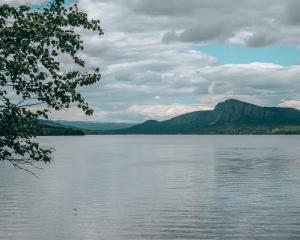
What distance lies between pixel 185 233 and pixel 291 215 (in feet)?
55.1

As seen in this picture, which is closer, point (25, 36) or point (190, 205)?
point (25, 36)

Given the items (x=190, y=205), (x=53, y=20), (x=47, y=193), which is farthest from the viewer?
(x=47, y=193)

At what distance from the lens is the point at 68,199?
244 ft

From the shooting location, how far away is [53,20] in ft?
88.8

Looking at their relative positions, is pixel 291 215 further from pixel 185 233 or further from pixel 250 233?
pixel 185 233

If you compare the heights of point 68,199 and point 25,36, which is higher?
point 25,36

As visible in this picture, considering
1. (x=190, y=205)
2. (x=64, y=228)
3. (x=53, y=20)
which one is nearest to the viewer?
(x=53, y=20)

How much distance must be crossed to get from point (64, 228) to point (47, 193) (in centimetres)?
3073

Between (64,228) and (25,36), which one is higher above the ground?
(25,36)

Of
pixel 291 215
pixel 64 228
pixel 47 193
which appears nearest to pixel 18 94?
pixel 64 228

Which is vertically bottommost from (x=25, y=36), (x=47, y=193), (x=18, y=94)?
(x=47, y=193)

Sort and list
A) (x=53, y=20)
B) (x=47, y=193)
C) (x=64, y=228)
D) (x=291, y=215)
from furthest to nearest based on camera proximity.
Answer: (x=47, y=193)
(x=291, y=215)
(x=64, y=228)
(x=53, y=20)

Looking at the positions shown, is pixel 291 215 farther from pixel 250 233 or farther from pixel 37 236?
pixel 37 236

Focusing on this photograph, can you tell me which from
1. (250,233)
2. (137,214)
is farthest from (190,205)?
(250,233)
